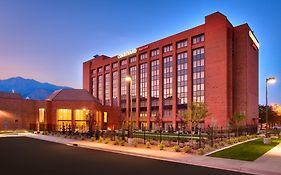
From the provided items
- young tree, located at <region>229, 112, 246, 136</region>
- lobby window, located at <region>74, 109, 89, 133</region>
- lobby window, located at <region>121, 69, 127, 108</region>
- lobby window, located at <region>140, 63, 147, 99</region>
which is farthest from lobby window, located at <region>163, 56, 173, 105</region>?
lobby window, located at <region>74, 109, 89, 133</region>

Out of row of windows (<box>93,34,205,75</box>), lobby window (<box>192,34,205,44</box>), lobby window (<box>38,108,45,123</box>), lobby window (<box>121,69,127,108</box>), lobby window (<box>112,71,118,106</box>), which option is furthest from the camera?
lobby window (<box>112,71,118,106</box>)

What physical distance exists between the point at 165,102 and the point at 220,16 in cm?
3137

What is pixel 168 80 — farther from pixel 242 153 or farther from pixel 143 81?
pixel 242 153

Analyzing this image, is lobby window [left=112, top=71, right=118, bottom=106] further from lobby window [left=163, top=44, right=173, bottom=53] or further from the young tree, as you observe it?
the young tree

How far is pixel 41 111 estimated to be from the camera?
235 ft

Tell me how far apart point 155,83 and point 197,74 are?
722 inches

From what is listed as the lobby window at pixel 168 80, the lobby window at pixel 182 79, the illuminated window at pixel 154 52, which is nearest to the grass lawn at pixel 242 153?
the lobby window at pixel 182 79

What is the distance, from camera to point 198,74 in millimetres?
78688

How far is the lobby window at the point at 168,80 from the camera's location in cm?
8756

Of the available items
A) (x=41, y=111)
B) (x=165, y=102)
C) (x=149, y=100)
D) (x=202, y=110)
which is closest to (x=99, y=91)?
(x=149, y=100)

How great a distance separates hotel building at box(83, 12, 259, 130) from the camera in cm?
7194

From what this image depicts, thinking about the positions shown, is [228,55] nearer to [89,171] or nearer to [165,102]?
[165,102]

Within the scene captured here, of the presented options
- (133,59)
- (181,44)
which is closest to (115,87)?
(133,59)

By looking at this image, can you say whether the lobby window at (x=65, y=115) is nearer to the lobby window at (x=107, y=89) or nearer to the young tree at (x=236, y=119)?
the young tree at (x=236, y=119)
